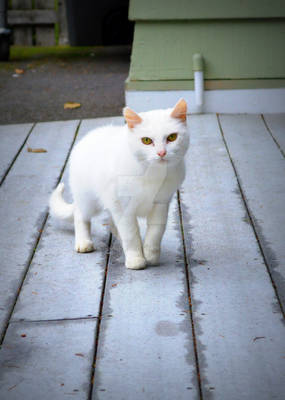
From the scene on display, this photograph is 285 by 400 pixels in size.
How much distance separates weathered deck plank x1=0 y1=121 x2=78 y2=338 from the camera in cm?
246

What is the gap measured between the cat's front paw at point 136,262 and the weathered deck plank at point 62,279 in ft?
0.39

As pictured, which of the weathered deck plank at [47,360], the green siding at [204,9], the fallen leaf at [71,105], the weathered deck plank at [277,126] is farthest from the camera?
the fallen leaf at [71,105]

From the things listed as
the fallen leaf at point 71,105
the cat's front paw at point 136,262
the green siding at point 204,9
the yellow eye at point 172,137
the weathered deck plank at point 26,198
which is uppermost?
the green siding at point 204,9

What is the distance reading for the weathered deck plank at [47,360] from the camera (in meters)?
1.68

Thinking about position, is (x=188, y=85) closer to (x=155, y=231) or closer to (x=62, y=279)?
(x=155, y=231)

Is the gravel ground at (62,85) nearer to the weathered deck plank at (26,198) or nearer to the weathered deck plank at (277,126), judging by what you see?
the weathered deck plank at (26,198)

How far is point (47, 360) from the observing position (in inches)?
72.1

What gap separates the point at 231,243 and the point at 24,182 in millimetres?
1481

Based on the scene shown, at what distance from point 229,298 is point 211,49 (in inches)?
119

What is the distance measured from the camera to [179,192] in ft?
11.1

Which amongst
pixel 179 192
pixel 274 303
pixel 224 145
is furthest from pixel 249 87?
pixel 274 303

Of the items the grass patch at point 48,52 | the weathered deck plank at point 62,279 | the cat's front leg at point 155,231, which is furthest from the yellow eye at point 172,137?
the grass patch at point 48,52

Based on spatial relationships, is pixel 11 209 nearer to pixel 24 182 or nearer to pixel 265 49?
pixel 24 182

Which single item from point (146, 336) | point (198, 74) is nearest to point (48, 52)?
point (198, 74)
